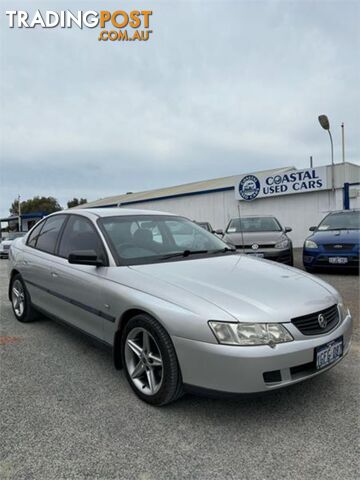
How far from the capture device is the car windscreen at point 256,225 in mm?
9641

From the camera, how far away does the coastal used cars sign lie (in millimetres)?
15203

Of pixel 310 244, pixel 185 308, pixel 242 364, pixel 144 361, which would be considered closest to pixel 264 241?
pixel 310 244

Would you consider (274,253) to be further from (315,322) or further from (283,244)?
(315,322)

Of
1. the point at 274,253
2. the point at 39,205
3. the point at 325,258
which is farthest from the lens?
the point at 39,205

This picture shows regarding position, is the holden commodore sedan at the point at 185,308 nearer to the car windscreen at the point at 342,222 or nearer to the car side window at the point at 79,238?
the car side window at the point at 79,238

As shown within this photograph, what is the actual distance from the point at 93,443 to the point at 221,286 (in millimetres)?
1288

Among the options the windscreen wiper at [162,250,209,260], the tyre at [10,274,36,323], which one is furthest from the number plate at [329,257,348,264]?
the tyre at [10,274,36,323]

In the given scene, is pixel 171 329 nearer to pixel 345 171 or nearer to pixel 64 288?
pixel 64 288

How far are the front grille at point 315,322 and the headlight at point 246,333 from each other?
19cm

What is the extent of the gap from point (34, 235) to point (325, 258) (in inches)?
228

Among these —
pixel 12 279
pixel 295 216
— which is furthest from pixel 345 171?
pixel 12 279

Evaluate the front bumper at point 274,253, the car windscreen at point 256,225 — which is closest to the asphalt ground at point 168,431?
the front bumper at point 274,253

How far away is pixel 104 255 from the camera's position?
327 cm

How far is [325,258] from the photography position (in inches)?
307
